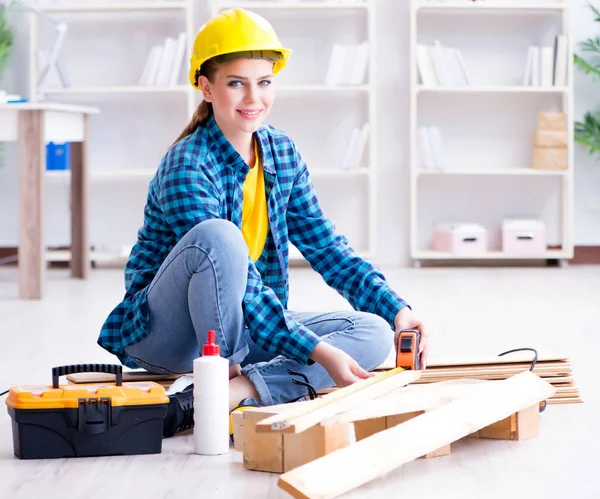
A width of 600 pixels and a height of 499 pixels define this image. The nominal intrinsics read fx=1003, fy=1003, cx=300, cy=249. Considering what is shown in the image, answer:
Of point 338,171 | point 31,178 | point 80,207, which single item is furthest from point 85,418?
point 338,171

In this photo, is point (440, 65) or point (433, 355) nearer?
point (433, 355)

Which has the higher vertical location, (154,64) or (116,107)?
(154,64)

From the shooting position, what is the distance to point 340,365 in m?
1.76

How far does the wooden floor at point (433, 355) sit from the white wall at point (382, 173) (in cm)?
43

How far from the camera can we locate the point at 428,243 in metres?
5.70

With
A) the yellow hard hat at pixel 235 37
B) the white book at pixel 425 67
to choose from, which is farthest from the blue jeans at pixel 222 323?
the white book at pixel 425 67

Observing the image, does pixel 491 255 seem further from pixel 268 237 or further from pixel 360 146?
pixel 268 237

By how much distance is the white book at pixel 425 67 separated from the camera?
5.38 meters

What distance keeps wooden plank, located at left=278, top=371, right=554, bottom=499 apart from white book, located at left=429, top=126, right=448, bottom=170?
143 inches

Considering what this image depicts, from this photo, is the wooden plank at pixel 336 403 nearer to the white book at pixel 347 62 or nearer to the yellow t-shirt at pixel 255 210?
the yellow t-shirt at pixel 255 210

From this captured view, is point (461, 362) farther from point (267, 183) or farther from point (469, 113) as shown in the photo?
point (469, 113)

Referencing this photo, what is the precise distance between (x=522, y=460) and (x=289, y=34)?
4.26 meters

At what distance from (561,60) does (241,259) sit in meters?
4.01

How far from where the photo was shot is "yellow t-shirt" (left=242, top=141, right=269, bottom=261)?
205 centimetres
